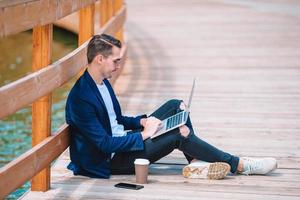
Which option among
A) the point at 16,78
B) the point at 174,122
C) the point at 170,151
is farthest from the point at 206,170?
the point at 16,78

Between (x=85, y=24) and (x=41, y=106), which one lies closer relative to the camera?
(x=41, y=106)

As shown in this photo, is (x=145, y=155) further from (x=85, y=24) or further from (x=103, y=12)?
(x=103, y=12)

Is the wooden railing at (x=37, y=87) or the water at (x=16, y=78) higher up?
the wooden railing at (x=37, y=87)

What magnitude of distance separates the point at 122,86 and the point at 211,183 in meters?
3.47

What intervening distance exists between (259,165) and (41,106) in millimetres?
1476

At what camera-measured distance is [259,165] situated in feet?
16.5

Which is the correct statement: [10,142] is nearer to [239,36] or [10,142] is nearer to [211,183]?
[211,183]

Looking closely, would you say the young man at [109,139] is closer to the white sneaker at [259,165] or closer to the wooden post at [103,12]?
the white sneaker at [259,165]

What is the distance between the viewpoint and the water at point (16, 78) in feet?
23.3

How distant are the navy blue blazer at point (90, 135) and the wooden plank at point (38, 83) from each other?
14cm

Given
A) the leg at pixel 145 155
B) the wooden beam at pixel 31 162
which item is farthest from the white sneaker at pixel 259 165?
the wooden beam at pixel 31 162

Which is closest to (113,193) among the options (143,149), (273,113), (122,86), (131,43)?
(143,149)

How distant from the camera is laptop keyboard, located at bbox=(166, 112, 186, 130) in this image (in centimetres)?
480

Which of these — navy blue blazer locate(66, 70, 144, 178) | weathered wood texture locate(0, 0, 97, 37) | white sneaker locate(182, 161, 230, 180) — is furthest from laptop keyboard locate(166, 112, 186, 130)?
weathered wood texture locate(0, 0, 97, 37)
